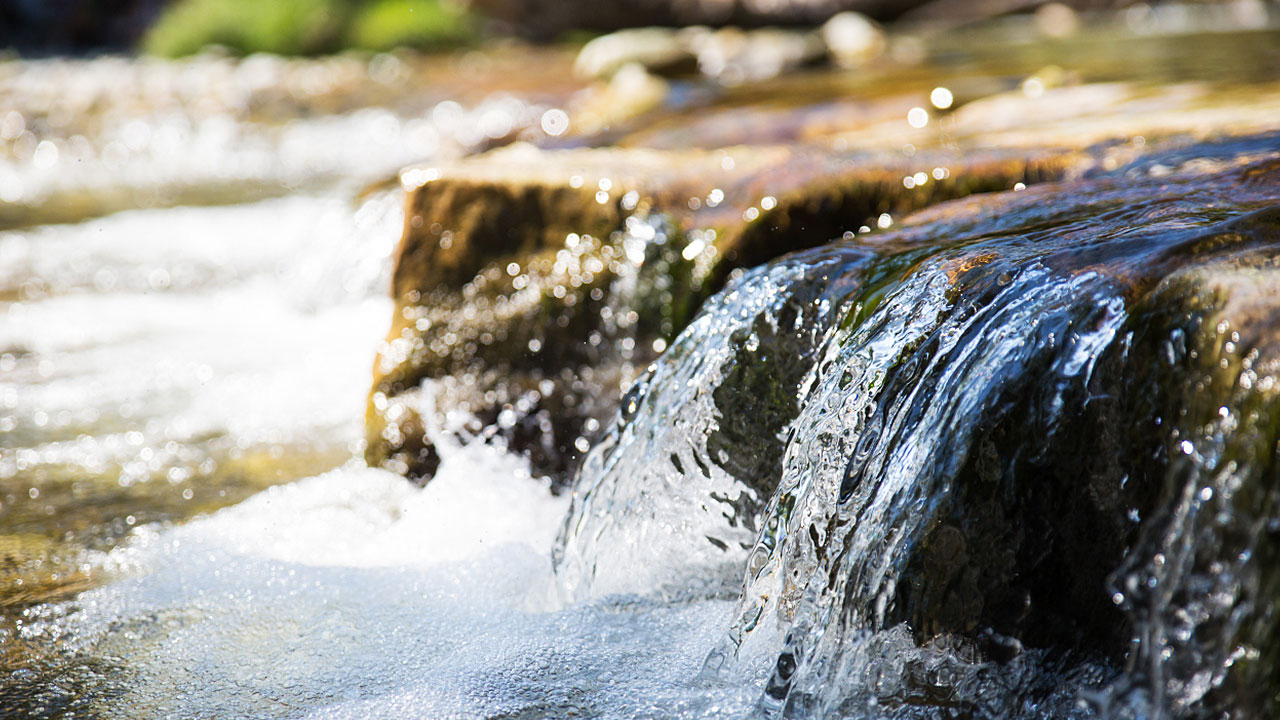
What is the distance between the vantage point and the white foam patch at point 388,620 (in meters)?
1.87

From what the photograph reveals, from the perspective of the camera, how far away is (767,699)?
178cm

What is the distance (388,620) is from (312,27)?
35.9 feet

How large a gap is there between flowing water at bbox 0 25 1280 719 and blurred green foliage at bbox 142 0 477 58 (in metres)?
9.61

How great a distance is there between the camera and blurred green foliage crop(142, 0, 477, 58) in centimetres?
1178

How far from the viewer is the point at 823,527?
1821 mm

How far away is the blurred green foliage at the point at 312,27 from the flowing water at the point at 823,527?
9.61 m

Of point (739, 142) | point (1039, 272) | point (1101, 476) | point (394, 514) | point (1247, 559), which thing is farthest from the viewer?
point (739, 142)

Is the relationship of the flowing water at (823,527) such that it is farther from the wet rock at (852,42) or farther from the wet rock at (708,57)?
the wet rock at (852,42)

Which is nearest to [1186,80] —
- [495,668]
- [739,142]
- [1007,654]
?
[739,142]

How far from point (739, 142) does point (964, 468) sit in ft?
9.36

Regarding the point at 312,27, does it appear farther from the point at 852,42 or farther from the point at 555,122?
the point at 555,122

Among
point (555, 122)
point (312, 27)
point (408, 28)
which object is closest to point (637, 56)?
point (555, 122)

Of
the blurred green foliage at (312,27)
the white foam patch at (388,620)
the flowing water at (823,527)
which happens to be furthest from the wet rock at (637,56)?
the white foam patch at (388,620)

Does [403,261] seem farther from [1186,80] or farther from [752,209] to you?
[1186,80]
